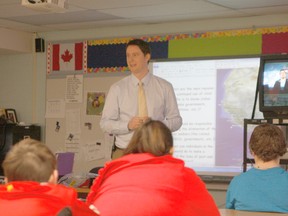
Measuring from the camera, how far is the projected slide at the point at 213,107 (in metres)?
6.53

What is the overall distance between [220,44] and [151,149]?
13.7 feet

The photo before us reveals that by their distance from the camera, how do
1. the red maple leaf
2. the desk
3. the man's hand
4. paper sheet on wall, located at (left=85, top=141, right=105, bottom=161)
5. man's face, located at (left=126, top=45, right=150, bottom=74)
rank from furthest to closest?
the red maple leaf, paper sheet on wall, located at (left=85, top=141, right=105, bottom=161), man's face, located at (left=126, top=45, right=150, bottom=74), the man's hand, the desk

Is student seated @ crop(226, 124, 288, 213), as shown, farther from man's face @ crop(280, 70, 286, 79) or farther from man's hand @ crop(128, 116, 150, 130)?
man's face @ crop(280, 70, 286, 79)

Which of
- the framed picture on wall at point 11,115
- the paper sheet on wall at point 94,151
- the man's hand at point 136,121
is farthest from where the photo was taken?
the framed picture on wall at point 11,115

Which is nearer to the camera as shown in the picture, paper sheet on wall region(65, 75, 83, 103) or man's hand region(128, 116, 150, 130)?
man's hand region(128, 116, 150, 130)

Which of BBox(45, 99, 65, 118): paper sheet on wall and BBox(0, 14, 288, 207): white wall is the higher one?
BBox(0, 14, 288, 207): white wall

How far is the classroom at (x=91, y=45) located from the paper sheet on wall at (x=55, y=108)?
0.07ft

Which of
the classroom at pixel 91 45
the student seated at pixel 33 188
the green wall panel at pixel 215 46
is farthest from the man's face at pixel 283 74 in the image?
the student seated at pixel 33 188

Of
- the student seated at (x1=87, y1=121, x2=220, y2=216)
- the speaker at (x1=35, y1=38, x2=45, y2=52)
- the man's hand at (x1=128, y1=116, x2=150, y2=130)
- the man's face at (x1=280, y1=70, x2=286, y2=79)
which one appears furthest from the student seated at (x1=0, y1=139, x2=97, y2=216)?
the speaker at (x1=35, y1=38, x2=45, y2=52)

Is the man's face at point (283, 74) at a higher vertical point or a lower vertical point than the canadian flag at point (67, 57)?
Answer: lower

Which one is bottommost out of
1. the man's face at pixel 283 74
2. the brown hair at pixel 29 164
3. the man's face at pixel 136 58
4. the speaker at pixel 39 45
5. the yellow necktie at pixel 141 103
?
the brown hair at pixel 29 164

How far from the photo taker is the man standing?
4.29 m

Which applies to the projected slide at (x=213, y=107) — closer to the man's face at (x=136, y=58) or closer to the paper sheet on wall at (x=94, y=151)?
the paper sheet on wall at (x=94, y=151)

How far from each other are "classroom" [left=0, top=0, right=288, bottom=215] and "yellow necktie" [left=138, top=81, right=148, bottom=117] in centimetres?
155
